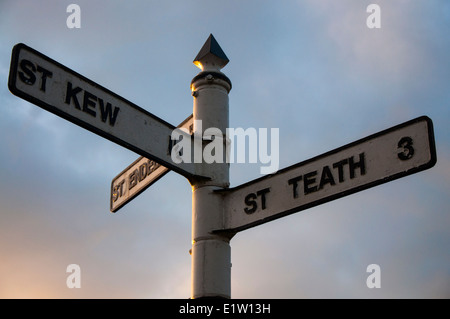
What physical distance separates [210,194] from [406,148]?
4.68 feet

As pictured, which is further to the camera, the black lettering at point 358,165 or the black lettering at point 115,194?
the black lettering at point 115,194

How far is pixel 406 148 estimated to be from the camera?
12.6ft

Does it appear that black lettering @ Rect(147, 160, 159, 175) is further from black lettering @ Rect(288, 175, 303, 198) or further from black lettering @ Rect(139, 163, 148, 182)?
black lettering @ Rect(288, 175, 303, 198)

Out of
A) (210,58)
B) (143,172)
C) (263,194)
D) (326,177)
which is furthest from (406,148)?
(143,172)

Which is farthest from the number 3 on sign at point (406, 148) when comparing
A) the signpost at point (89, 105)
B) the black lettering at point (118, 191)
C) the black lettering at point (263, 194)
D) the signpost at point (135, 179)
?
the black lettering at point (118, 191)

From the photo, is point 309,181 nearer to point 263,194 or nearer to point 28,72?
point 263,194

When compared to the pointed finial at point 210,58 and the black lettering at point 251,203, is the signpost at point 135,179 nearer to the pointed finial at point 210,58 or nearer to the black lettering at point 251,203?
the pointed finial at point 210,58

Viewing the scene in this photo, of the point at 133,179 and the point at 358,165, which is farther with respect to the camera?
the point at 133,179

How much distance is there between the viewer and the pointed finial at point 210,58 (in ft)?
17.2

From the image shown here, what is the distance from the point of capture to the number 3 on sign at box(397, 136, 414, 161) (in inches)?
150

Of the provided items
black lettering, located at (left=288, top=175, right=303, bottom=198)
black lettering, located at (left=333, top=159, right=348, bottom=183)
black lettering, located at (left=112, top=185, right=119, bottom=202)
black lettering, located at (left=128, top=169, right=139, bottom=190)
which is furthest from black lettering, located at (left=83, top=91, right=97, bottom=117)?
black lettering, located at (left=333, top=159, right=348, bottom=183)

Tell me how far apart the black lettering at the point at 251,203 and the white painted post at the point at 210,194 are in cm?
23
